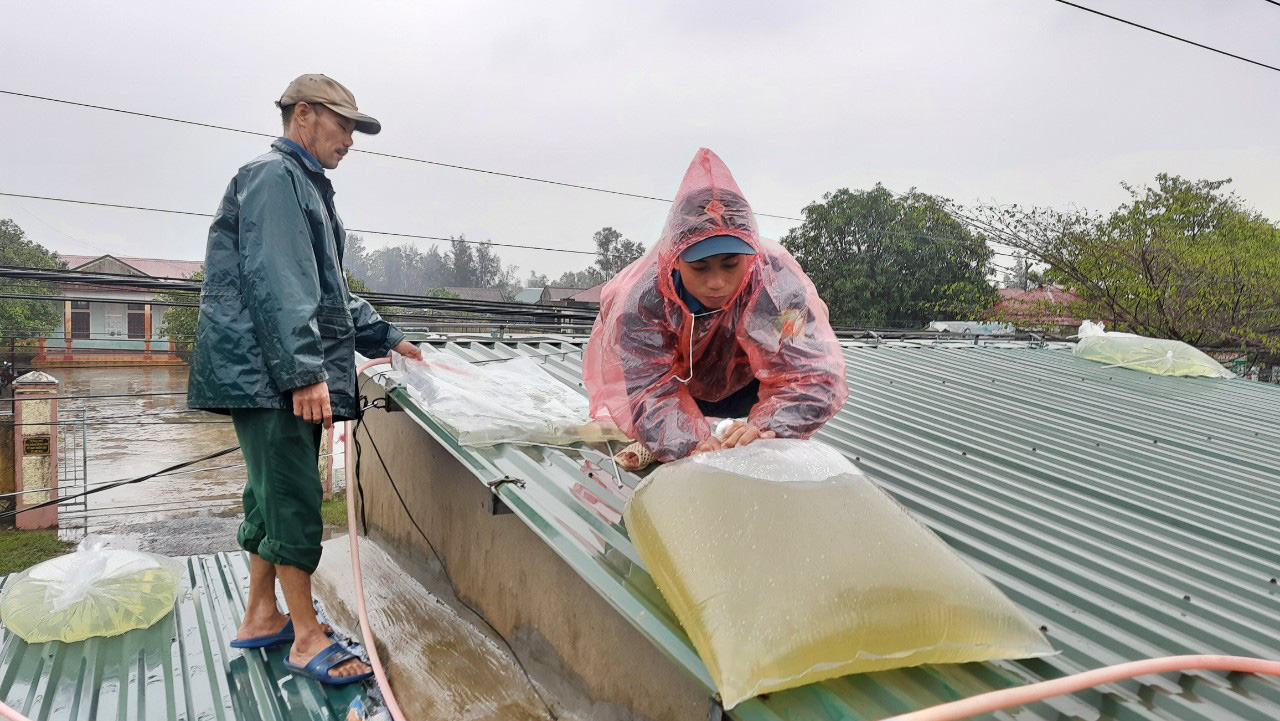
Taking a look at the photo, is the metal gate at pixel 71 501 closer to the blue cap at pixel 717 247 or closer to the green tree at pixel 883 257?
the blue cap at pixel 717 247

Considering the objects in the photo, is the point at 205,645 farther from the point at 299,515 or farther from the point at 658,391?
the point at 658,391

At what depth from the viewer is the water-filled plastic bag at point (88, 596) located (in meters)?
2.97

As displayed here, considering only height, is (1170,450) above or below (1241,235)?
below

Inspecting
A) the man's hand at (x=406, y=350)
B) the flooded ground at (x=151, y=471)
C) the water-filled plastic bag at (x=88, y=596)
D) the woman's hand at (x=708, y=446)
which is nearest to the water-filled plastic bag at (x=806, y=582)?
the woman's hand at (x=708, y=446)

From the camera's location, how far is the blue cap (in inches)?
87.3

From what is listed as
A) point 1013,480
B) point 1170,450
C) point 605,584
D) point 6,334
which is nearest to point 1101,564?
point 1013,480

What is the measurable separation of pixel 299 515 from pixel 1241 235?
23.5 meters

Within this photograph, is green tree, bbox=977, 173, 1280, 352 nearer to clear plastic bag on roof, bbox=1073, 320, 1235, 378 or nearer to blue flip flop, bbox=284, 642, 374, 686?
clear plastic bag on roof, bbox=1073, 320, 1235, 378

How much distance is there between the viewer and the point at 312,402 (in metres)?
2.35

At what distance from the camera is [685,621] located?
62.9 inches

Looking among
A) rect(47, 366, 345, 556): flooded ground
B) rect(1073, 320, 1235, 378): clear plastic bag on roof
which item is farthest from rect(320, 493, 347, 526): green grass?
rect(1073, 320, 1235, 378): clear plastic bag on roof

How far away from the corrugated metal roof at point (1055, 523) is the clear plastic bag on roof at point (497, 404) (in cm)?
9

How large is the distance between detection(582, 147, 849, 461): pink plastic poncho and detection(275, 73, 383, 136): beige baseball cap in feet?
3.91

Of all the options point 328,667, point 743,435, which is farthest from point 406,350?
point 743,435
